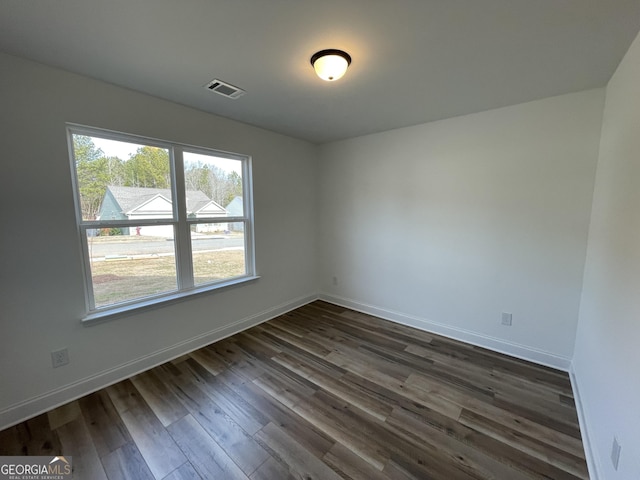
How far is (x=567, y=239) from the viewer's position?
2250 millimetres

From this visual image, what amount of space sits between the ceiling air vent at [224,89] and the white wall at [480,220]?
1837 mm

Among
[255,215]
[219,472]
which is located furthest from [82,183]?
[219,472]

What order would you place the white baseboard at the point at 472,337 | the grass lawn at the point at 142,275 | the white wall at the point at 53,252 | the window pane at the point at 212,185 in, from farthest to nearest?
the window pane at the point at 212,185 < the white baseboard at the point at 472,337 < the grass lawn at the point at 142,275 < the white wall at the point at 53,252

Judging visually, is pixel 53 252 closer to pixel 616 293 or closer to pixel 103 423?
pixel 103 423

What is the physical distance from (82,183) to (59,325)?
1.11 meters

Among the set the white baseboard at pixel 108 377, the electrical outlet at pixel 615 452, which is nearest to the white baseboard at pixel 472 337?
the electrical outlet at pixel 615 452

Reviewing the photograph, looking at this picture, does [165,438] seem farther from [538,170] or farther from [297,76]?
[538,170]

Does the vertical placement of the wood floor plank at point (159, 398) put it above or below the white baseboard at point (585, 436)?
below

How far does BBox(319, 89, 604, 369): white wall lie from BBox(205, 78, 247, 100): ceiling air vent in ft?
6.03

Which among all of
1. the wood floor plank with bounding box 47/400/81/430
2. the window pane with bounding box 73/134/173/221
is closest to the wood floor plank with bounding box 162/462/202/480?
the wood floor plank with bounding box 47/400/81/430

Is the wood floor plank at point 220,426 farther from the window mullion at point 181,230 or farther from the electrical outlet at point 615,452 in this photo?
the electrical outlet at point 615,452

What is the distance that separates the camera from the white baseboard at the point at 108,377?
1751 millimetres

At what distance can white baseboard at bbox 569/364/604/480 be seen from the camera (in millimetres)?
1376

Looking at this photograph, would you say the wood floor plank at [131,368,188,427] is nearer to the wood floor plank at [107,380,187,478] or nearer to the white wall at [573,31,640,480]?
the wood floor plank at [107,380,187,478]
